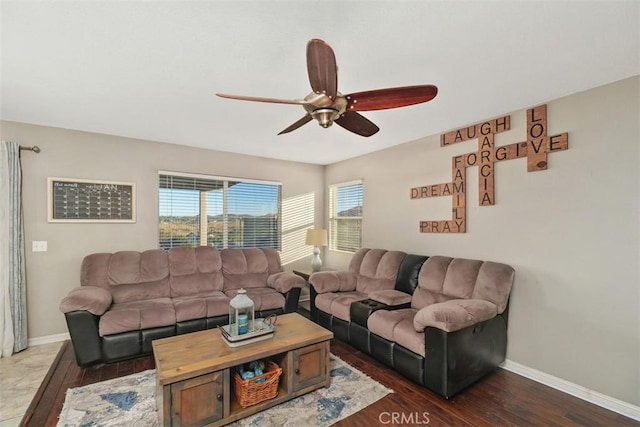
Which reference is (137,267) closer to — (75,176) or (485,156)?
(75,176)

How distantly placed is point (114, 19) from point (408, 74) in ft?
6.15

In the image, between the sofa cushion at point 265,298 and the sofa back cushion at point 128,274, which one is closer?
the sofa back cushion at point 128,274

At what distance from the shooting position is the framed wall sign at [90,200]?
11.2ft

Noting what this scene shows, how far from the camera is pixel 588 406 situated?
7.26 feet

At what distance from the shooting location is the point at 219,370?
1.93m

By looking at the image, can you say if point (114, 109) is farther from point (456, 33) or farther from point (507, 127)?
point (507, 127)

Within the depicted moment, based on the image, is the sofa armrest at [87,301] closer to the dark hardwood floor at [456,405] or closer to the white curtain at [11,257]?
the dark hardwood floor at [456,405]

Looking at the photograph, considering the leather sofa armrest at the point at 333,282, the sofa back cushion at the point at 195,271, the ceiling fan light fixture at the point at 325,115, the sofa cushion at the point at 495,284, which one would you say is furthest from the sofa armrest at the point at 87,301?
the sofa cushion at the point at 495,284

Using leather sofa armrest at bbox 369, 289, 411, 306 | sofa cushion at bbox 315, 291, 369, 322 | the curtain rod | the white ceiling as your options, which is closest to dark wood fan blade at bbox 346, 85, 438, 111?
the white ceiling

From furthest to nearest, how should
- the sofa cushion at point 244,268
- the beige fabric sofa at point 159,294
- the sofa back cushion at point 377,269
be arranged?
the sofa cushion at point 244,268, the sofa back cushion at point 377,269, the beige fabric sofa at point 159,294

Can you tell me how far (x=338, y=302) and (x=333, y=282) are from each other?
46cm

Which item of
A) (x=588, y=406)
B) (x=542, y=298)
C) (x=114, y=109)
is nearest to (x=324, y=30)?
(x=114, y=109)

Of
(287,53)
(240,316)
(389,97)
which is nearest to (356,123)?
(389,97)

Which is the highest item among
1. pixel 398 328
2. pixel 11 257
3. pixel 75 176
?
pixel 75 176
